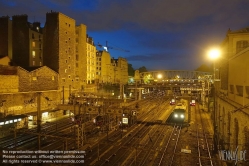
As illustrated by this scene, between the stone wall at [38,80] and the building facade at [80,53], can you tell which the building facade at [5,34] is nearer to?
the stone wall at [38,80]

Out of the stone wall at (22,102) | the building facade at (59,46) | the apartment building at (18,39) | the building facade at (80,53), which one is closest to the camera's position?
Result: the stone wall at (22,102)

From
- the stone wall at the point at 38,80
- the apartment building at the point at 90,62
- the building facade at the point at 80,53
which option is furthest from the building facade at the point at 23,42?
the apartment building at the point at 90,62

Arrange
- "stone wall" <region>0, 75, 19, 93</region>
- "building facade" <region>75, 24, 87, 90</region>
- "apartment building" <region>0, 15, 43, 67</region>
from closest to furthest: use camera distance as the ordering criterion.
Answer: "stone wall" <region>0, 75, 19, 93</region>
"apartment building" <region>0, 15, 43, 67</region>
"building facade" <region>75, 24, 87, 90</region>

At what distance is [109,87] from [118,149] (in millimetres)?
49565

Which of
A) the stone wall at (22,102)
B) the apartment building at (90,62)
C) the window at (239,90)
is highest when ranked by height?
the apartment building at (90,62)

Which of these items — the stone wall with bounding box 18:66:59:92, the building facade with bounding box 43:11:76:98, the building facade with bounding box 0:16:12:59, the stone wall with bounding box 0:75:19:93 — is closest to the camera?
the stone wall with bounding box 0:75:19:93

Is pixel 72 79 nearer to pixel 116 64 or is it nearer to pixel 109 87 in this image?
pixel 109 87

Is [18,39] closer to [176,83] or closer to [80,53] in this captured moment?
[80,53]

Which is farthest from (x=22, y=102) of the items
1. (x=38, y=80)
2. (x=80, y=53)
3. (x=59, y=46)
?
(x=80, y=53)

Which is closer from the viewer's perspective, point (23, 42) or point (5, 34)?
point (5, 34)

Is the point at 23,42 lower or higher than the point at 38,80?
higher

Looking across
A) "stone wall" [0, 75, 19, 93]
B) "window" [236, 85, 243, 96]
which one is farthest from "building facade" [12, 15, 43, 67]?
"window" [236, 85, 243, 96]

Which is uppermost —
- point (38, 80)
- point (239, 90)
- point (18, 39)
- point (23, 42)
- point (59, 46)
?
point (18, 39)

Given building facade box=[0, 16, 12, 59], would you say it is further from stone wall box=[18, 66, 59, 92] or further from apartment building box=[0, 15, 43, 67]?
stone wall box=[18, 66, 59, 92]
